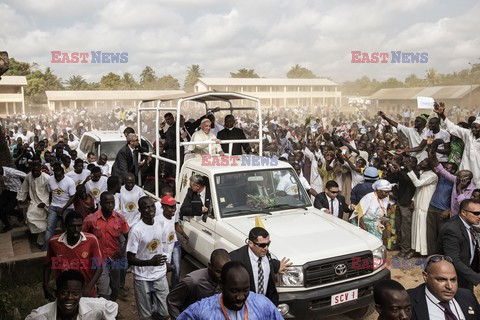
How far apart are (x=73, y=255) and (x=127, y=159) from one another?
12.2 ft

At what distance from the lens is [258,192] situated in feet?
18.1

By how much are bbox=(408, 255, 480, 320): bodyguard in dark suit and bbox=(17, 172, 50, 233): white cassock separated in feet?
21.2

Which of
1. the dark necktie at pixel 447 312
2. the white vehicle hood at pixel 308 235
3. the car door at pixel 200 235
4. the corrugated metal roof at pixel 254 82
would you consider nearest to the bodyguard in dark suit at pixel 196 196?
the car door at pixel 200 235

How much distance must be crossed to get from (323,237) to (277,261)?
865 mm

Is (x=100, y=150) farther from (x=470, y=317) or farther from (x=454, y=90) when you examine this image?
(x=454, y=90)

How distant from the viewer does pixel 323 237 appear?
467 centimetres

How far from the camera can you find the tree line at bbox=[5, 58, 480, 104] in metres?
50.4

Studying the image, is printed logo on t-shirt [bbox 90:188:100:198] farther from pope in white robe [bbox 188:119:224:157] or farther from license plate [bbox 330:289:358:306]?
license plate [bbox 330:289:358:306]

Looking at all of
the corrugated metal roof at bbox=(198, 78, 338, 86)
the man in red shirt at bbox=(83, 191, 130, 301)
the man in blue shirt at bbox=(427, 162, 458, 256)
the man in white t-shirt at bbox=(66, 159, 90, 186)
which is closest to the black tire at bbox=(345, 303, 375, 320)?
the man in blue shirt at bbox=(427, 162, 458, 256)

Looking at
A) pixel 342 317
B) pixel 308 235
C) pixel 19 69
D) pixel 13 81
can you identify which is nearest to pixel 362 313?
pixel 342 317

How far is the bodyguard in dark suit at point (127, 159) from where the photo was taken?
7484 millimetres

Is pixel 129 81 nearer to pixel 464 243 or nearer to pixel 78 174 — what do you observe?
pixel 78 174

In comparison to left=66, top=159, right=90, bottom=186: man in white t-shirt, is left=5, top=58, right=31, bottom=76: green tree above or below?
above

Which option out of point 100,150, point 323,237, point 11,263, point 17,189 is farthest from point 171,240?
point 100,150
